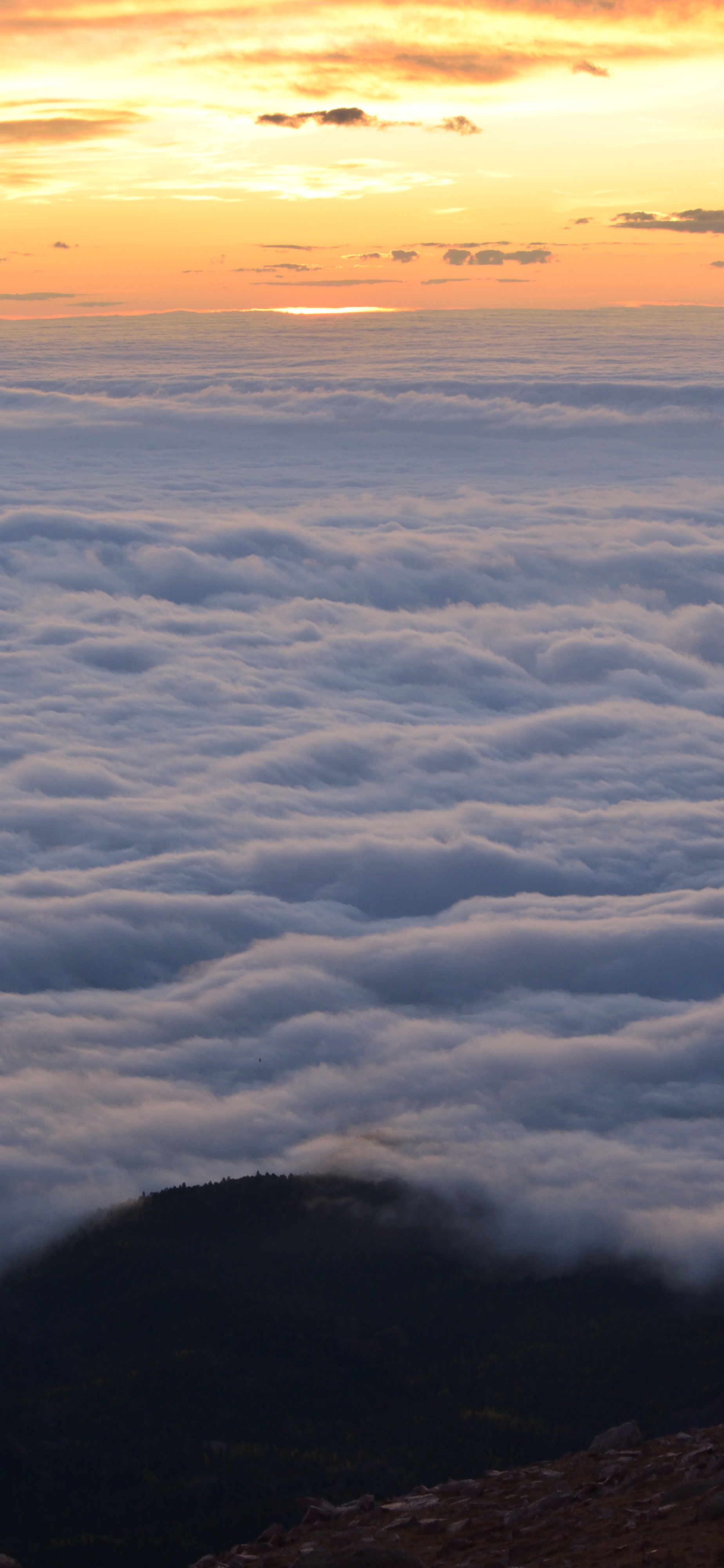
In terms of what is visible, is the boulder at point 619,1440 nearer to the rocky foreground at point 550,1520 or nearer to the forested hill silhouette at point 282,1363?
the rocky foreground at point 550,1520

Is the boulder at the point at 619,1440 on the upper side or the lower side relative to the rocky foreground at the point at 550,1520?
lower

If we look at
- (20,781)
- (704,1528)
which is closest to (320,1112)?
(704,1528)

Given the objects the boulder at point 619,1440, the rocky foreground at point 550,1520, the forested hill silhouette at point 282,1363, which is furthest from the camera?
the forested hill silhouette at point 282,1363

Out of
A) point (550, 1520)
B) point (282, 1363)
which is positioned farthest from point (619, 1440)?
point (282, 1363)

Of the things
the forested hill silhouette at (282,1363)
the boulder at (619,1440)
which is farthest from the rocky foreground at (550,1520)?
the forested hill silhouette at (282,1363)

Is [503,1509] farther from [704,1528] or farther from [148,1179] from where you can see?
[148,1179]

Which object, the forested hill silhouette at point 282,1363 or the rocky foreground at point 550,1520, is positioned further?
the forested hill silhouette at point 282,1363
